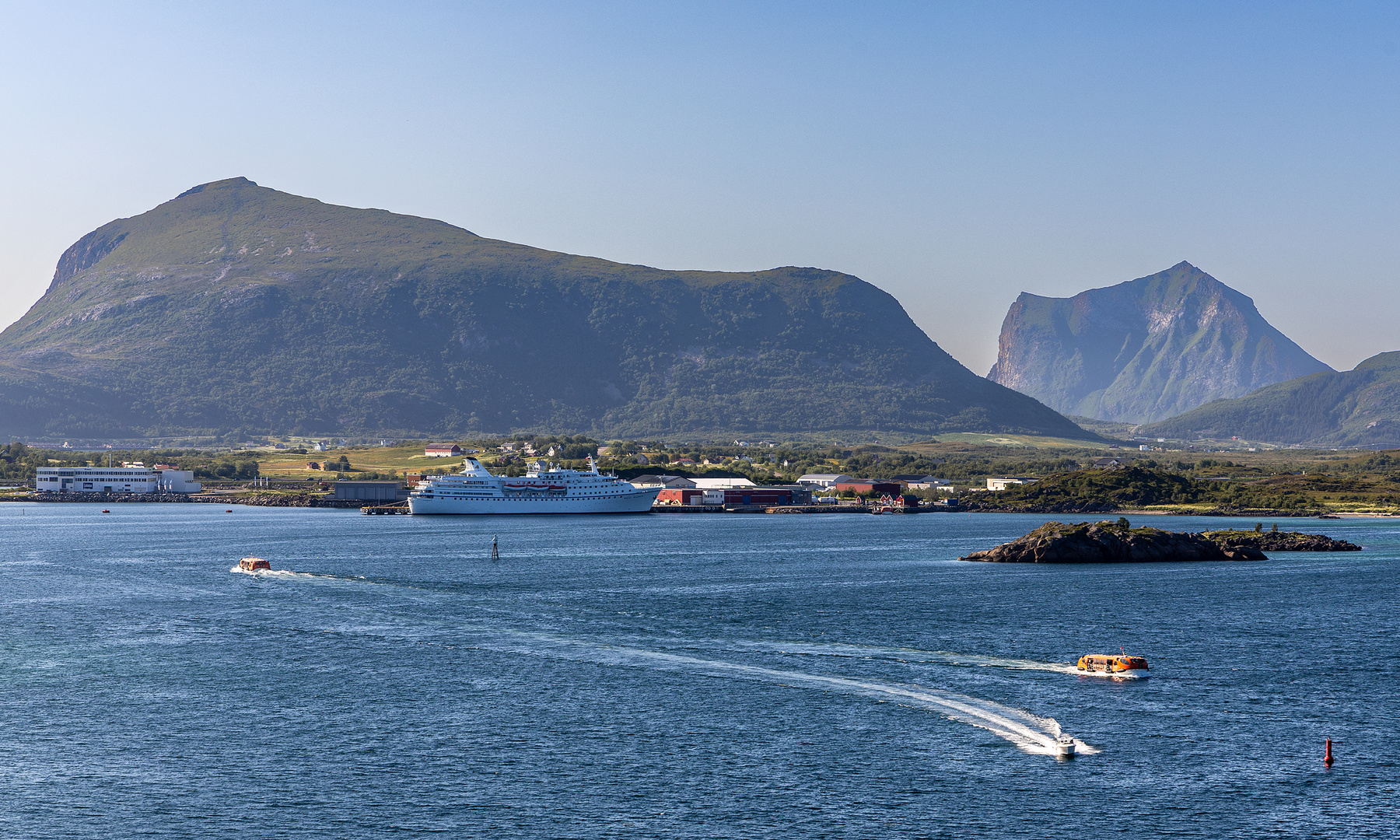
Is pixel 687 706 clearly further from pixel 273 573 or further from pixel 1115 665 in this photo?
pixel 273 573

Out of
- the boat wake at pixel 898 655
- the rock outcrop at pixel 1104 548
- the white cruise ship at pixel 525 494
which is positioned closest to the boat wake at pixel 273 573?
the boat wake at pixel 898 655

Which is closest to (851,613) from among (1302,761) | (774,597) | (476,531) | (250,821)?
(774,597)

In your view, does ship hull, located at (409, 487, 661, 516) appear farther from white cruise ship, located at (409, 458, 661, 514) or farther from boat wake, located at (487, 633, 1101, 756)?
boat wake, located at (487, 633, 1101, 756)

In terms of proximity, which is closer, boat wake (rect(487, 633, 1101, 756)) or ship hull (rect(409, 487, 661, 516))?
boat wake (rect(487, 633, 1101, 756))

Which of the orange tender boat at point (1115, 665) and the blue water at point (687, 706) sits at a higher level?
the orange tender boat at point (1115, 665)

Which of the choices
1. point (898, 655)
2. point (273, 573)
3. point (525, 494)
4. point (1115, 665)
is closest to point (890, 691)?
point (898, 655)

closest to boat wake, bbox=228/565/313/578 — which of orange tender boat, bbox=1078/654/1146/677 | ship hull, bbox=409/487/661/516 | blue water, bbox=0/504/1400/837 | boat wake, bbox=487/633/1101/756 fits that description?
blue water, bbox=0/504/1400/837

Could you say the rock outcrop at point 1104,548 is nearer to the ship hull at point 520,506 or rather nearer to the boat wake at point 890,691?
the boat wake at point 890,691
